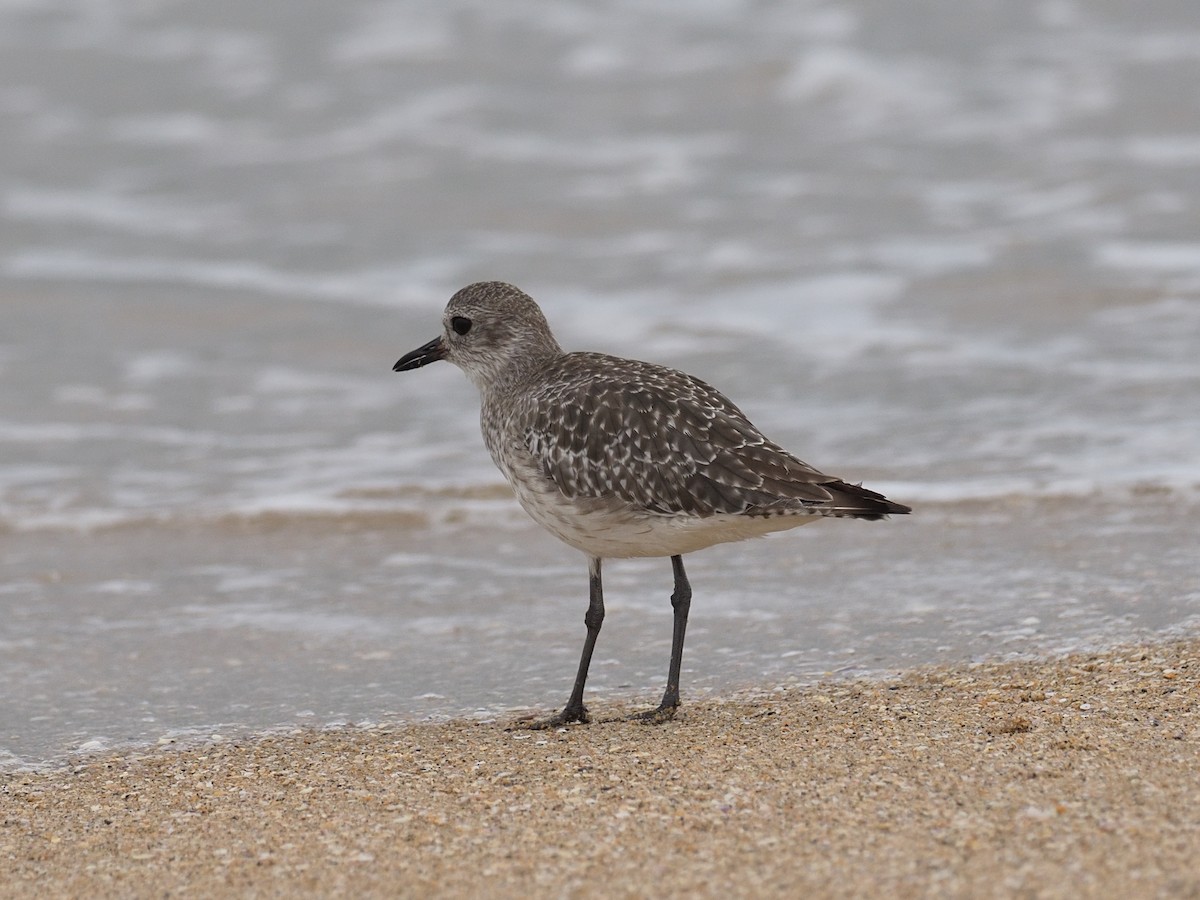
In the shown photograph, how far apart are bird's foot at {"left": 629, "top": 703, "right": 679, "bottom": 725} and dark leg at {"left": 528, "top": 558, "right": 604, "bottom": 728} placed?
7.7 inches

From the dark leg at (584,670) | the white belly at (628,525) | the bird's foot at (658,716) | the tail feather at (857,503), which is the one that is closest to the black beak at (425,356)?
the white belly at (628,525)

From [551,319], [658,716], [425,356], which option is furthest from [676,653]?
[551,319]

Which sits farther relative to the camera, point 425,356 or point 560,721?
point 425,356

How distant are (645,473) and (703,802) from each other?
1.30 metres

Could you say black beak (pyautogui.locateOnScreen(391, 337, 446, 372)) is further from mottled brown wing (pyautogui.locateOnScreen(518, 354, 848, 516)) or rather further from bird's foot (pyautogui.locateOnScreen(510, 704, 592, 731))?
bird's foot (pyautogui.locateOnScreen(510, 704, 592, 731))

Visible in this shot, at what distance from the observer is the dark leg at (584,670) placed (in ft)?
18.3

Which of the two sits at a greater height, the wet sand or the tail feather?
the tail feather

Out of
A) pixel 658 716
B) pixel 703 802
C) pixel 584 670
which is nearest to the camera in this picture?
pixel 703 802

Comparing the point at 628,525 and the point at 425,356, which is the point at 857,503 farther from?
the point at 425,356

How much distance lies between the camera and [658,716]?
5.54 meters

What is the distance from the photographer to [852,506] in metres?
5.10

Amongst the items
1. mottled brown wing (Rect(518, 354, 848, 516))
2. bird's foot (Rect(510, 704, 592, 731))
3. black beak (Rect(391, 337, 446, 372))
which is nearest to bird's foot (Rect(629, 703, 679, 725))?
bird's foot (Rect(510, 704, 592, 731))

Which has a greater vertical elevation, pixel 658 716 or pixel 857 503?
pixel 857 503

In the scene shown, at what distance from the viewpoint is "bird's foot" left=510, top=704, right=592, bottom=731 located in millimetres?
5559
